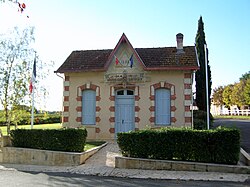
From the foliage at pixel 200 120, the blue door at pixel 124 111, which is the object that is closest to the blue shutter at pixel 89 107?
the blue door at pixel 124 111

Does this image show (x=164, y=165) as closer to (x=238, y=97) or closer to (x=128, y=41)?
(x=128, y=41)

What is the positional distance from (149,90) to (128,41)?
9.97 feet

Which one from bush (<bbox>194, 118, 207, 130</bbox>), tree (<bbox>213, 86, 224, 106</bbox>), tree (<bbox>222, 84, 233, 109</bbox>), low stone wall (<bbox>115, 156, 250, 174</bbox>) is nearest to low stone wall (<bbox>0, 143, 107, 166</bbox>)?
low stone wall (<bbox>115, 156, 250, 174</bbox>)

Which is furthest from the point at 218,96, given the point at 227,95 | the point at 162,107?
the point at 162,107

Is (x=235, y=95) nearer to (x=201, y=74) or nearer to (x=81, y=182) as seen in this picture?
(x=201, y=74)

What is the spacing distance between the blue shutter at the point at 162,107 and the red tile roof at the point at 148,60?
1.41 metres

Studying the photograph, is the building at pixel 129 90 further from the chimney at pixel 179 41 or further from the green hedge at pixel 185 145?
the green hedge at pixel 185 145

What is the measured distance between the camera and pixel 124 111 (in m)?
15.4

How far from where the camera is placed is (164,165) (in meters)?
9.20

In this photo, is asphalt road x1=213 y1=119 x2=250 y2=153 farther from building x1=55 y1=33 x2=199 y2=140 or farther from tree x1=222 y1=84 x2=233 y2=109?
tree x1=222 y1=84 x2=233 y2=109

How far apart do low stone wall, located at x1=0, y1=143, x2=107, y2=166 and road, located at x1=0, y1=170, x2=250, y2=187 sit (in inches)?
63.6

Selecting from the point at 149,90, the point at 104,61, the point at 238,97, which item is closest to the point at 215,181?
the point at 149,90

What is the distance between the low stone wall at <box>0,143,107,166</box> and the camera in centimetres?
1040

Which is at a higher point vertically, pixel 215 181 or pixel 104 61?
pixel 104 61
